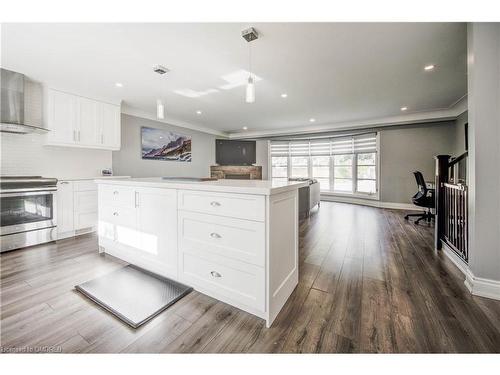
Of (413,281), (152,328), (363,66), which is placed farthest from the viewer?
(363,66)

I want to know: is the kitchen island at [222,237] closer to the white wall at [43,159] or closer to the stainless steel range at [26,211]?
the stainless steel range at [26,211]

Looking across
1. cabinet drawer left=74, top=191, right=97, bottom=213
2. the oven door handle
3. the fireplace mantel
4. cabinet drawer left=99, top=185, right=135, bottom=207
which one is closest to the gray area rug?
cabinet drawer left=99, top=185, right=135, bottom=207

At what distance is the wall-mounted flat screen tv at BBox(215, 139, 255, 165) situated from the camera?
7.34 meters

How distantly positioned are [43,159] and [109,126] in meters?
1.16

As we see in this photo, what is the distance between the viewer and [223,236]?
152 centimetres

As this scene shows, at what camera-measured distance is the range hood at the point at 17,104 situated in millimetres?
2766

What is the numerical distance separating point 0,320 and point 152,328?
1106 mm

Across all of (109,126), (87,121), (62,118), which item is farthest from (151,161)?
(62,118)

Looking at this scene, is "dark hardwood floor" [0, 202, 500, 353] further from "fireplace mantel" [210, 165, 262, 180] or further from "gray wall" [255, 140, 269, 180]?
"gray wall" [255, 140, 269, 180]

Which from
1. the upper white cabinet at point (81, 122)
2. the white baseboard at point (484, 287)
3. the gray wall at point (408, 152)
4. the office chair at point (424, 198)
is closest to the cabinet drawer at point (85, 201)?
the upper white cabinet at point (81, 122)

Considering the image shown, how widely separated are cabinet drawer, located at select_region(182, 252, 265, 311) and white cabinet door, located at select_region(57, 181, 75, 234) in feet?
9.27

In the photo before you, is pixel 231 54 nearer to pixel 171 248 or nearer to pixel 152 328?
pixel 171 248

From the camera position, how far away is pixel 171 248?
1.84 meters
